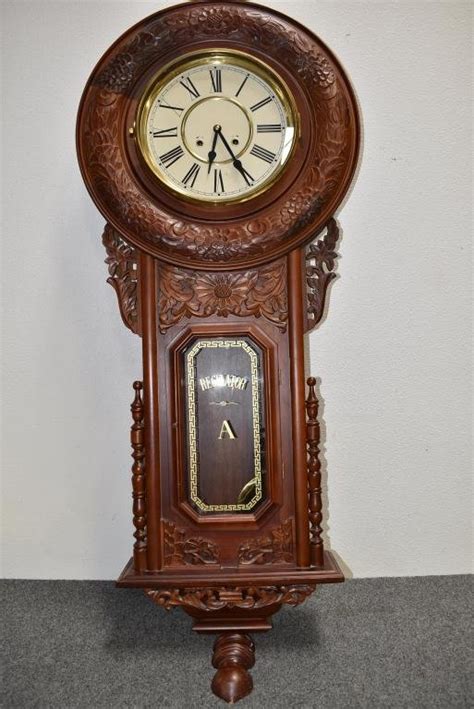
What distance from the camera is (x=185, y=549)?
1.11m

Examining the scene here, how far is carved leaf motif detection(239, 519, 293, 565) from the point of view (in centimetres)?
111

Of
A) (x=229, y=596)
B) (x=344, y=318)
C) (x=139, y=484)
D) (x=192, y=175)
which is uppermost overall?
(x=192, y=175)

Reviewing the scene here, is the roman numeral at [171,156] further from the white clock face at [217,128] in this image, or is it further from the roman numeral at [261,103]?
the roman numeral at [261,103]

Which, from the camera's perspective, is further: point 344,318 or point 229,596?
point 344,318

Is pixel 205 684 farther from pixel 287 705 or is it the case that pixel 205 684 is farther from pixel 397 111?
pixel 397 111

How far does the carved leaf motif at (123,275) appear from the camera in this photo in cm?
114

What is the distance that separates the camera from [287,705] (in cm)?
97

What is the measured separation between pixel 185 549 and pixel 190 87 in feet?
3.16

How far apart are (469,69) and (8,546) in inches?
68.9

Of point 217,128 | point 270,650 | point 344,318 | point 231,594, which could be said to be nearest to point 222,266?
point 217,128

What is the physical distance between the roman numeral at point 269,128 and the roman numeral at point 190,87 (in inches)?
5.8

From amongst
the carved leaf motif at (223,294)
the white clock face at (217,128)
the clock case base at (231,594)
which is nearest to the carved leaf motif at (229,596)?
the clock case base at (231,594)

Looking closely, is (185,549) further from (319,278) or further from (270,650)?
(319,278)

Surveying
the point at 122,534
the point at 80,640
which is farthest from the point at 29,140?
the point at 80,640
